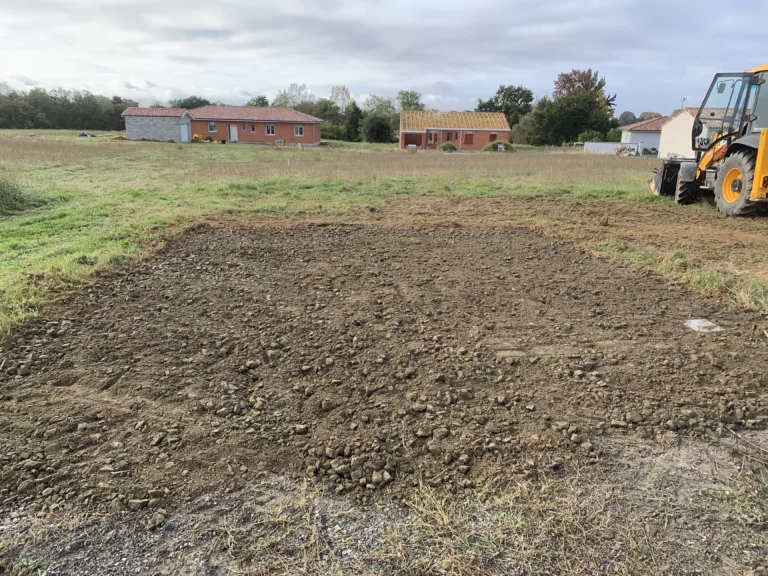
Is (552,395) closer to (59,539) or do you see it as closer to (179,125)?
(59,539)

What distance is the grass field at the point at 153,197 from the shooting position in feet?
19.9

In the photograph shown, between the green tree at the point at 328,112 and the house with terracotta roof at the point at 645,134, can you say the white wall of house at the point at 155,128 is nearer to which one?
the green tree at the point at 328,112

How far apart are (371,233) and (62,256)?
4.17m

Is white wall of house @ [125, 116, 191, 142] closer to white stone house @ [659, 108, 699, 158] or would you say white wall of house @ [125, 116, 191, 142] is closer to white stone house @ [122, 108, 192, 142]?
white stone house @ [122, 108, 192, 142]

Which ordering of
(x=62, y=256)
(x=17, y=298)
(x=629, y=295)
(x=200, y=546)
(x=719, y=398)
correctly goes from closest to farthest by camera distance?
1. (x=200, y=546)
2. (x=719, y=398)
3. (x=17, y=298)
4. (x=629, y=295)
5. (x=62, y=256)

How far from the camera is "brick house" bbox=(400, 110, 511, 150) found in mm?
46156

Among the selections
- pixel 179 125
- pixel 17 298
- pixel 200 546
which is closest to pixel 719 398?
pixel 200 546

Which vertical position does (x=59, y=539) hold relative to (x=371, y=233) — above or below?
below

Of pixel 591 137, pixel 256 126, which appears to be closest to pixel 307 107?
pixel 256 126

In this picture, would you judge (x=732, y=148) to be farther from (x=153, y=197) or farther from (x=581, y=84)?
(x=581, y=84)

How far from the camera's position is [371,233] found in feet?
27.4

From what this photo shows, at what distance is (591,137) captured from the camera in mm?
50938

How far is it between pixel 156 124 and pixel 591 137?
39033 mm

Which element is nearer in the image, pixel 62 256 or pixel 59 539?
pixel 59 539
